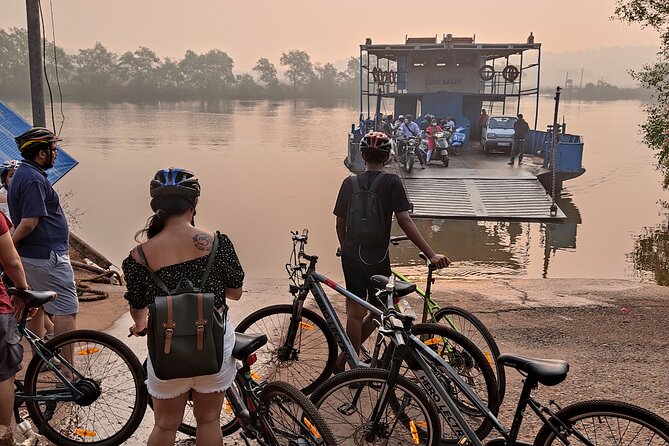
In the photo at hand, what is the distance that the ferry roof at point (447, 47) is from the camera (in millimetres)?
23875

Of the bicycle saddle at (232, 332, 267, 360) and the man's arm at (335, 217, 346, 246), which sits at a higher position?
the man's arm at (335, 217, 346, 246)

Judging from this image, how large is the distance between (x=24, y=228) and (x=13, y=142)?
467 centimetres

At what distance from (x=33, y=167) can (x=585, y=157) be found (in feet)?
127

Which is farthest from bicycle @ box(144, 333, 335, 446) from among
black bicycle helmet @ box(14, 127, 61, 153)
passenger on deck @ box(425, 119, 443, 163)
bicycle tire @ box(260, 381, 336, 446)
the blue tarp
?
passenger on deck @ box(425, 119, 443, 163)

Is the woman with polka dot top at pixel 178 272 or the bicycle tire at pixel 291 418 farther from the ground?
the woman with polka dot top at pixel 178 272

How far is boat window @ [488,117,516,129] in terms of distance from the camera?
23.7 meters

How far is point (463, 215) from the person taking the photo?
15977 millimetres

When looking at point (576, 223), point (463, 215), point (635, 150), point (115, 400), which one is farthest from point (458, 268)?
point (635, 150)

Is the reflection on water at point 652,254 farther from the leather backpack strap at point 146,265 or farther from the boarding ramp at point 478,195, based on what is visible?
the leather backpack strap at point 146,265

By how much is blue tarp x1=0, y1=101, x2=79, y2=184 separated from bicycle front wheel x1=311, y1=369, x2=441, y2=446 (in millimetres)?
5745

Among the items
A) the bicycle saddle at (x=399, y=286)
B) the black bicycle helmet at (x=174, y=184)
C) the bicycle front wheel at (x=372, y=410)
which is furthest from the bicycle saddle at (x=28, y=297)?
the bicycle saddle at (x=399, y=286)

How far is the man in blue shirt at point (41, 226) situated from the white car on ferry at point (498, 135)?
67.8 ft

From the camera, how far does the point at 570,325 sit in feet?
19.9

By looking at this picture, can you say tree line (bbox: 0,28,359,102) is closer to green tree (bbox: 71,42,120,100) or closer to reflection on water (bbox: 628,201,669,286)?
green tree (bbox: 71,42,120,100)
